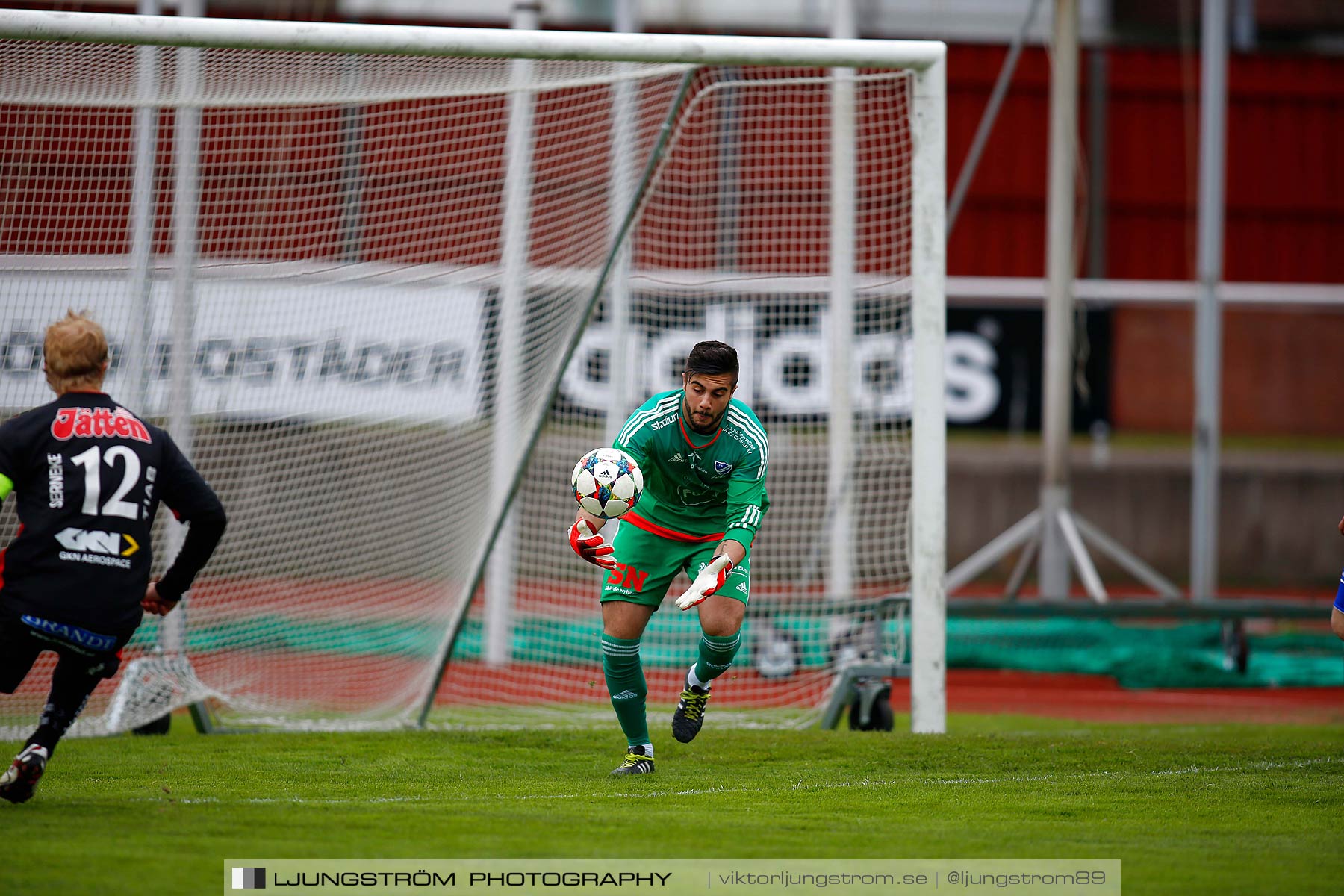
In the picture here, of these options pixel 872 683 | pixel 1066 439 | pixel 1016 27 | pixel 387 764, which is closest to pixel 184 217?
pixel 387 764

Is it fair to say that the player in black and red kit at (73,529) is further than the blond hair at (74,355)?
No

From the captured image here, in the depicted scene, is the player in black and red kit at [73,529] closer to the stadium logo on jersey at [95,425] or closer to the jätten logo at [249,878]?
the stadium logo on jersey at [95,425]

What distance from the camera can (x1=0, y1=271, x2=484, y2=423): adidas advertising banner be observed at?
7.61 metres

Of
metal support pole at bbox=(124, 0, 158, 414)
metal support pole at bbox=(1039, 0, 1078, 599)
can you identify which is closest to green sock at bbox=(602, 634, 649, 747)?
metal support pole at bbox=(124, 0, 158, 414)

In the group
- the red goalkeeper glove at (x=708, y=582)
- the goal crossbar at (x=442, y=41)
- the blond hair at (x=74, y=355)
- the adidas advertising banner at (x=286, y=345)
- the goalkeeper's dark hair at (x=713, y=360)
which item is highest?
the goal crossbar at (x=442, y=41)

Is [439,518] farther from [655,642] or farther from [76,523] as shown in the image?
[76,523]

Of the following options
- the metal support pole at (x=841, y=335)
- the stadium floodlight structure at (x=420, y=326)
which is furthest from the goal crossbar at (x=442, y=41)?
the metal support pole at (x=841, y=335)

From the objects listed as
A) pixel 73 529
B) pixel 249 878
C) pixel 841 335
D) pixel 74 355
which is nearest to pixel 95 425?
pixel 74 355

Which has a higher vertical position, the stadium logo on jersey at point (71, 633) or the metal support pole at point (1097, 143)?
the metal support pole at point (1097, 143)

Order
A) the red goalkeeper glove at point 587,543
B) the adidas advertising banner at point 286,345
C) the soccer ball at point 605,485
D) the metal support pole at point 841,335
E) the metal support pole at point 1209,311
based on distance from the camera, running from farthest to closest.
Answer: the metal support pole at point 1209,311 < the metal support pole at point 841,335 < the adidas advertising banner at point 286,345 < the soccer ball at point 605,485 < the red goalkeeper glove at point 587,543

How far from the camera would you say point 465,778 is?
614cm

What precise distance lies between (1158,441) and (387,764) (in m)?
18.6

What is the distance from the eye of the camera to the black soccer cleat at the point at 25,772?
479 centimetres

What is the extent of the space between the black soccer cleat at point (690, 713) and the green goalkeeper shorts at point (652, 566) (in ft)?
1.39
